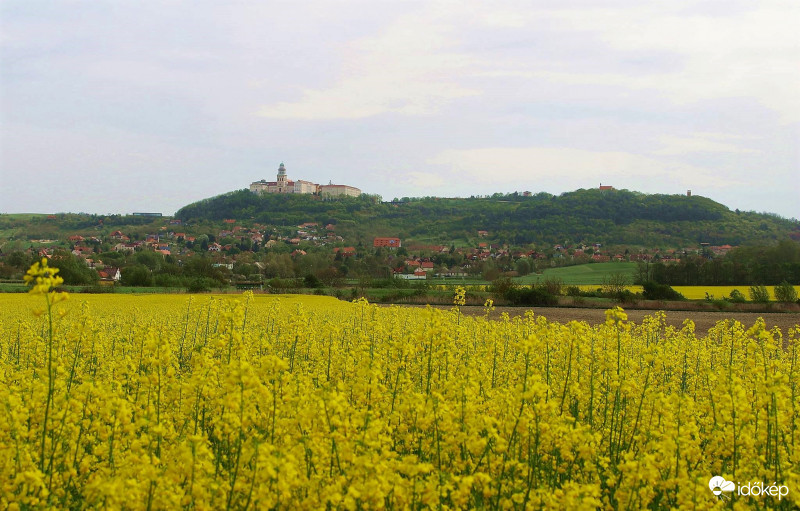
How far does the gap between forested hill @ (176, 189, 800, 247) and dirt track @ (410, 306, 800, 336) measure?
74998 millimetres

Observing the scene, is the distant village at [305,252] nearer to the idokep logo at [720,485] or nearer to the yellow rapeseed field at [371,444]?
the yellow rapeseed field at [371,444]

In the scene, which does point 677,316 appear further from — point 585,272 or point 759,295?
point 585,272

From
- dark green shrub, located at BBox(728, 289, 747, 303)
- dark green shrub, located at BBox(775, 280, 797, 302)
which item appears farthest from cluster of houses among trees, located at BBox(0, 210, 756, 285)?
dark green shrub, located at BBox(775, 280, 797, 302)

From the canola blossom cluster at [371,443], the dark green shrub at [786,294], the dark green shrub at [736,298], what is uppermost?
the canola blossom cluster at [371,443]

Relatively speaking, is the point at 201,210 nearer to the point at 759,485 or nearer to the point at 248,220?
the point at 248,220

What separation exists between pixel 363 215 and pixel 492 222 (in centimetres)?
4019

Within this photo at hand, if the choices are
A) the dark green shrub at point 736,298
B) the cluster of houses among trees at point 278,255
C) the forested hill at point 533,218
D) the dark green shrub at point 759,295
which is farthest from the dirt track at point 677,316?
the forested hill at point 533,218

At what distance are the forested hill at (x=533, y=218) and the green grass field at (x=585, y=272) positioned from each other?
31177 millimetres

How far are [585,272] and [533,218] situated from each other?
2393 inches

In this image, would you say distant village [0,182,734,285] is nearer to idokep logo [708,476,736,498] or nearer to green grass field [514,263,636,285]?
green grass field [514,263,636,285]

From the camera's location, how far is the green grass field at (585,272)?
75.2m

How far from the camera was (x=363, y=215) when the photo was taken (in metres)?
169

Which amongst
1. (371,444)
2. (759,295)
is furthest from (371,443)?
(759,295)

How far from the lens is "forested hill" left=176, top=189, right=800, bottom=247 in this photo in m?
120
